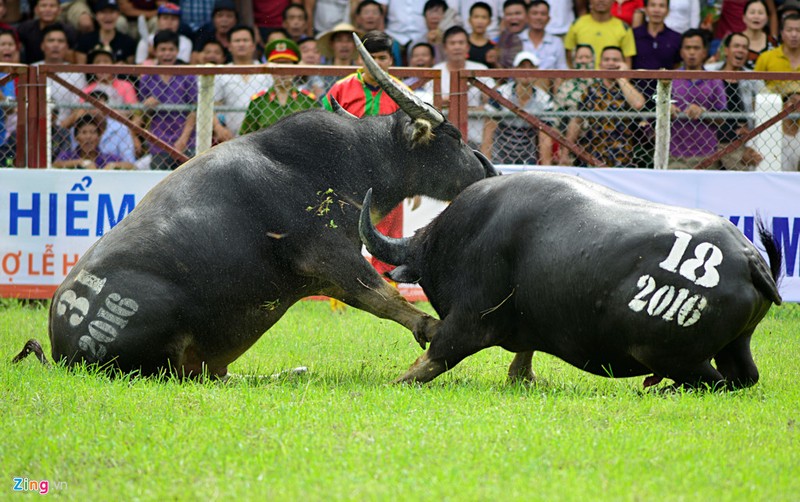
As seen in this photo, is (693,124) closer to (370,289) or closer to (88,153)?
(370,289)

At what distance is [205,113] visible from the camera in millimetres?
10023

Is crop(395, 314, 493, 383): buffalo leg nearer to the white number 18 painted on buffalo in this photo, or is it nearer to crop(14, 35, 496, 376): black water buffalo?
crop(14, 35, 496, 376): black water buffalo

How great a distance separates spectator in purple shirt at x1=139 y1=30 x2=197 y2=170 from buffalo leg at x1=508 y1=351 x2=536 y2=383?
16.4ft

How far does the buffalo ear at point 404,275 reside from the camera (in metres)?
6.38

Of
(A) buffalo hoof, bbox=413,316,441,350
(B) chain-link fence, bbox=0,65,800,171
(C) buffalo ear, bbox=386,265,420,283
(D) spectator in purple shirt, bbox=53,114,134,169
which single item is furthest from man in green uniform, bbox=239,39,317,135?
(A) buffalo hoof, bbox=413,316,441,350

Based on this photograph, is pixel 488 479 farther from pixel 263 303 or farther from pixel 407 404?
pixel 263 303

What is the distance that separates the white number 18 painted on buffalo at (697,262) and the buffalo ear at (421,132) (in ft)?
6.61

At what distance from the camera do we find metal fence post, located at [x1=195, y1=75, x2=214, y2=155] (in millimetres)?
9977

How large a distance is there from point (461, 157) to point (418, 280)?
1.00m

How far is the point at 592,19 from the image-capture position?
40.5 feet

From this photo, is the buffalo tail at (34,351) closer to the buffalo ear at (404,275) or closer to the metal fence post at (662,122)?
the buffalo ear at (404,275)

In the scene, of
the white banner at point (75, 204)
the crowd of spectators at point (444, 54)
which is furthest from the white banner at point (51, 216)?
the crowd of spectators at point (444, 54)

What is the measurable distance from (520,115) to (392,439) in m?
5.59

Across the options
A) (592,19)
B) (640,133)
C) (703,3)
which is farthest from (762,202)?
(703,3)
